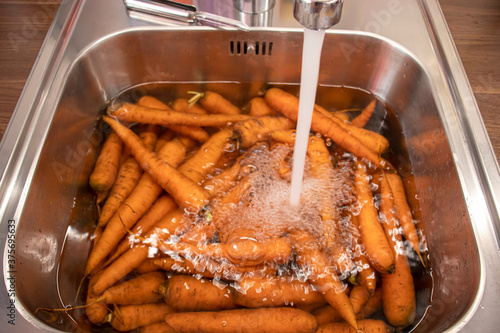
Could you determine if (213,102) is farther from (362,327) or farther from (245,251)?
(362,327)

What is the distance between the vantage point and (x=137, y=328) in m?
0.74

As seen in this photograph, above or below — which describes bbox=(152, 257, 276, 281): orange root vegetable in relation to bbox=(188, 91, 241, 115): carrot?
below

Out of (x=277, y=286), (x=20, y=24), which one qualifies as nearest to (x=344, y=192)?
(x=277, y=286)

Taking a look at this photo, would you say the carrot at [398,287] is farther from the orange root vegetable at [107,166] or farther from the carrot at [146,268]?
the orange root vegetable at [107,166]

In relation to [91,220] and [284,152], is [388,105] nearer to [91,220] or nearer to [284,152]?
[284,152]

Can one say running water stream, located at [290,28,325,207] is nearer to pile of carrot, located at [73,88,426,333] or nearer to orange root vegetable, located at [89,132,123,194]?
pile of carrot, located at [73,88,426,333]

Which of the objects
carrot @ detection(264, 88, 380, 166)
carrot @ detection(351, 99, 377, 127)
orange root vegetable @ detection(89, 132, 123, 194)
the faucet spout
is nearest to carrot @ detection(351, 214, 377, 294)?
carrot @ detection(264, 88, 380, 166)

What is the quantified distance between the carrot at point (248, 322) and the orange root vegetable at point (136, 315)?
0.09 ft

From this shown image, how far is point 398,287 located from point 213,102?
2.16 feet

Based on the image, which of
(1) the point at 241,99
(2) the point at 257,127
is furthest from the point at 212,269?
(1) the point at 241,99

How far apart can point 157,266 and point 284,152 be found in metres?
0.42

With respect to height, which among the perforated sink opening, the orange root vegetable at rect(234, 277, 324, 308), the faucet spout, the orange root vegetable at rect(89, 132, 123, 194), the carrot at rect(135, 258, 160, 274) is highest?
the faucet spout

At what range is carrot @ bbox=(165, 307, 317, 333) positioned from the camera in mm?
728

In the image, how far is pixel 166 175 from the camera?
900 mm
